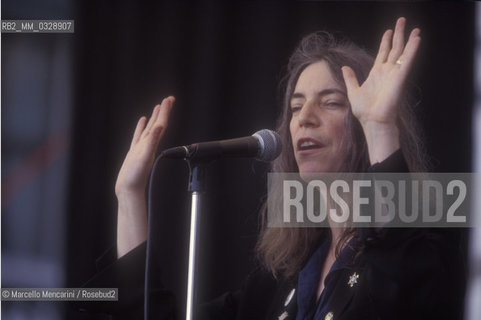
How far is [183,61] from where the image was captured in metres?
2.33

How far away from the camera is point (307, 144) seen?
216 cm

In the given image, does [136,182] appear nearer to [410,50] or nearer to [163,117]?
[163,117]

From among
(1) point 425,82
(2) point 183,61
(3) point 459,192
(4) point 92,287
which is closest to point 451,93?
(1) point 425,82

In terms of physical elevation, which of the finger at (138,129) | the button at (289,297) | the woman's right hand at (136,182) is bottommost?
the button at (289,297)

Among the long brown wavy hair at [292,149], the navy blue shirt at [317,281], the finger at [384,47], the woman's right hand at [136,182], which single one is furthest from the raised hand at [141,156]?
the finger at [384,47]

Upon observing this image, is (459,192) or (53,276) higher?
(459,192)

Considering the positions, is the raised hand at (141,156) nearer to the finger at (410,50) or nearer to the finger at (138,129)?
the finger at (138,129)

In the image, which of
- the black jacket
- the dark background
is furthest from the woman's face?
the black jacket

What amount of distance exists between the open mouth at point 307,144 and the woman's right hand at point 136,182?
19.7 inches

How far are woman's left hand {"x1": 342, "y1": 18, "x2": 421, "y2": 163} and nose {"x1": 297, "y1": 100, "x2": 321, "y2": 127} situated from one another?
0.43 ft

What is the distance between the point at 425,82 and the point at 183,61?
877 mm

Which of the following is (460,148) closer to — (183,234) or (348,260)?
(348,260)

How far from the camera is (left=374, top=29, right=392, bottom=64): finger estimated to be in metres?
2.10

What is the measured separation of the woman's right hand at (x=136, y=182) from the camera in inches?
87.1
